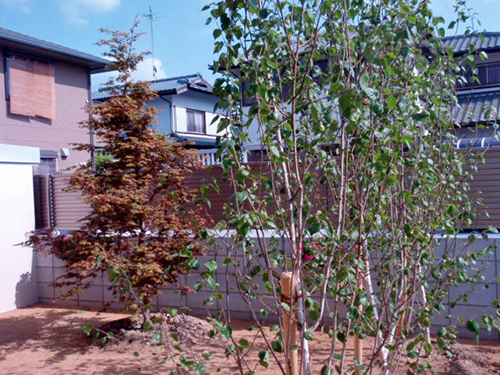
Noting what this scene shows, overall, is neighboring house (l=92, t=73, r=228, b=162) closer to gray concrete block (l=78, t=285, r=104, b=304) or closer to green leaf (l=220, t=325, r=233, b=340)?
gray concrete block (l=78, t=285, r=104, b=304)

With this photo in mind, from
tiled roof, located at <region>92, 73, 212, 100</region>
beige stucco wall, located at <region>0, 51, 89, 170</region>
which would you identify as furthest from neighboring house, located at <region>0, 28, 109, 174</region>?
tiled roof, located at <region>92, 73, 212, 100</region>

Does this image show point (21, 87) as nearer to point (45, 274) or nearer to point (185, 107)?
point (45, 274)

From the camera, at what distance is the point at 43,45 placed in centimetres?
1153

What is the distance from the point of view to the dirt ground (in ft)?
11.6

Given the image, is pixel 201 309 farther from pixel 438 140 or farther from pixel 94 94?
pixel 94 94

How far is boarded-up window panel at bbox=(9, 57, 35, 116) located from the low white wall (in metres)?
5.90

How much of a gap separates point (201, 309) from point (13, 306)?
2478 mm

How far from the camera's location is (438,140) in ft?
9.79

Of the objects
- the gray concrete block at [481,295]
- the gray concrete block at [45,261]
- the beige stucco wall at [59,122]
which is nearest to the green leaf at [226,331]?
the gray concrete block at [481,295]

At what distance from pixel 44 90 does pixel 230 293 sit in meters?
9.48

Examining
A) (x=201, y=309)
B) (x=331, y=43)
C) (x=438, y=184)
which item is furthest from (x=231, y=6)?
(x=201, y=309)

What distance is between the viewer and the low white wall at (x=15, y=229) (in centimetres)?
572

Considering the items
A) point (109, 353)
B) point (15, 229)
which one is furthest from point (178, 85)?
point (109, 353)

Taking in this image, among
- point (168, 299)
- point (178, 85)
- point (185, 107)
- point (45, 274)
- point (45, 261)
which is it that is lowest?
point (168, 299)
